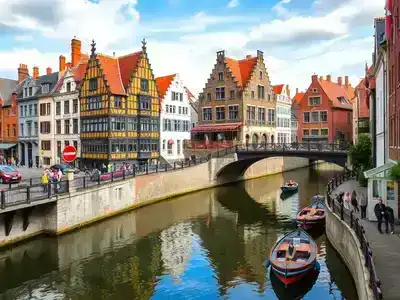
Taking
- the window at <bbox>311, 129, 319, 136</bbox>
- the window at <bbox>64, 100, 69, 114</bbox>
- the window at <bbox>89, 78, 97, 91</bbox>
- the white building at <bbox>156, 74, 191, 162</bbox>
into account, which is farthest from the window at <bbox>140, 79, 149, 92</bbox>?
the window at <bbox>311, 129, 319, 136</bbox>

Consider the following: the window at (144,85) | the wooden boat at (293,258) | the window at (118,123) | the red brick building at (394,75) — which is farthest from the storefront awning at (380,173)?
the window at (144,85)

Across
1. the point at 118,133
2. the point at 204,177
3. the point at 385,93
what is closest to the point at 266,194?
the point at 204,177

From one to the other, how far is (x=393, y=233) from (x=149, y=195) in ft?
75.1

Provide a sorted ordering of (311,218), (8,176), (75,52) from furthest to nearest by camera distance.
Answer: (75,52) < (8,176) < (311,218)

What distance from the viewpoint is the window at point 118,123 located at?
143 ft

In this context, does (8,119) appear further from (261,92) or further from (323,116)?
(323,116)

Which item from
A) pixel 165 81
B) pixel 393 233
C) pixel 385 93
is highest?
pixel 165 81

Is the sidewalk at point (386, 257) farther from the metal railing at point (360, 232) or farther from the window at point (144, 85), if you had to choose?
the window at point (144, 85)

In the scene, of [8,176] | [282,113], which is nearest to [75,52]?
[8,176]

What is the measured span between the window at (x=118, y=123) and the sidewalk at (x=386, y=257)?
29.0 meters

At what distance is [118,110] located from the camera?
43875 millimetres

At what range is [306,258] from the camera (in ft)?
60.5

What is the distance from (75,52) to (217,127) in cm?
2198

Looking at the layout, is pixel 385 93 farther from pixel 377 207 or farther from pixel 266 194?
pixel 266 194
